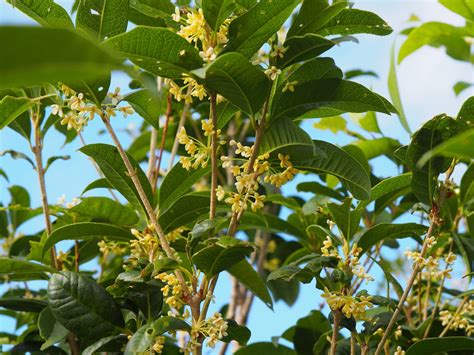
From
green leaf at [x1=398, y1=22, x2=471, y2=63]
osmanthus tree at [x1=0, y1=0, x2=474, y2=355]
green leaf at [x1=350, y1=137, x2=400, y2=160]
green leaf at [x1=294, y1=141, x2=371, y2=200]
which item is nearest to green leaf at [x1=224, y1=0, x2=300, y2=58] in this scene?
osmanthus tree at [x1=0, y1=0, x2=474, y2=355]

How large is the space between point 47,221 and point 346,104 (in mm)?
833

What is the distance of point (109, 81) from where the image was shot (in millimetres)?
1340

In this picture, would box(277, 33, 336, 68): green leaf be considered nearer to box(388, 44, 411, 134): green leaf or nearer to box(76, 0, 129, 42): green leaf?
box(76, 0, 129, 42): green leaf

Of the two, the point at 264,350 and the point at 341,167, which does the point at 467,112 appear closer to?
the point at 341,167

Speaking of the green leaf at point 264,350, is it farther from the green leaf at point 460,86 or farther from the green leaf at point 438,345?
the green leaf at point 460,86

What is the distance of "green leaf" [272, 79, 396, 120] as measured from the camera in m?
1.33

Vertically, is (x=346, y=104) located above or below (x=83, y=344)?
above

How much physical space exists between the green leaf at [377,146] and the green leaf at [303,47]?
85cm

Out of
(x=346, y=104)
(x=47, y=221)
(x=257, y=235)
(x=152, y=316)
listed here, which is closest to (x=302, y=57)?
(x=346, y=104)

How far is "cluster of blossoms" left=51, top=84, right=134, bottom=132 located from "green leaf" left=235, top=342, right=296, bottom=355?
73cm

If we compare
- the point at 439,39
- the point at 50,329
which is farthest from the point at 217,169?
the point at 439,39

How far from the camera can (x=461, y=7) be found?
202cm

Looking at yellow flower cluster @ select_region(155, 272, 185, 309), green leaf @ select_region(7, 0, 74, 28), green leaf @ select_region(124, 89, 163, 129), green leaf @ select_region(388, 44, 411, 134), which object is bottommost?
yellow flower cluster @ select_region(155, 272, 185, 309)

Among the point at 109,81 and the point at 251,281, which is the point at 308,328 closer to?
the point at 251,281
